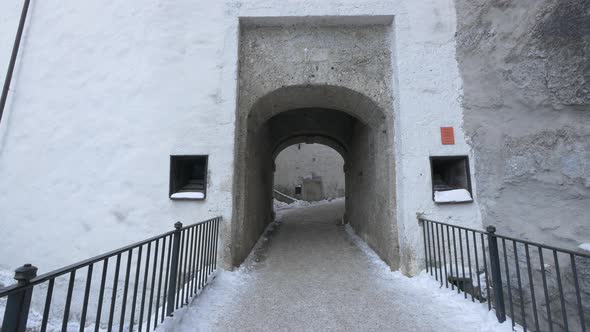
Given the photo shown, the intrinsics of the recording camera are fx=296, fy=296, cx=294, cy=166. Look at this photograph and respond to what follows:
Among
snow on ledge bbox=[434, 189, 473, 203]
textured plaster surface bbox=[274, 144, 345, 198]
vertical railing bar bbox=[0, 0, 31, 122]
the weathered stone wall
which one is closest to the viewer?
the weathered stone wall

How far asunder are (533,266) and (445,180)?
163 centimetres

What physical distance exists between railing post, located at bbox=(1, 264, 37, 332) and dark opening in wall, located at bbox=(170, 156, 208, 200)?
119 inches

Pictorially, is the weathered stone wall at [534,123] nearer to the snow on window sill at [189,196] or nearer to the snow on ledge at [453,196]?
the snow on ledge at [453,196]

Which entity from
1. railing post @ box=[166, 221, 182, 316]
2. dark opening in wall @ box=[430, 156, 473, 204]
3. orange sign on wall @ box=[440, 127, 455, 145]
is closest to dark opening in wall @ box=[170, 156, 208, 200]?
railing post @ box=[166, 221, 182, 316]

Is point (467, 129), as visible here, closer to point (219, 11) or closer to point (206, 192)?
point (206, 192)

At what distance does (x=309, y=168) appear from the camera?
20.0 metres

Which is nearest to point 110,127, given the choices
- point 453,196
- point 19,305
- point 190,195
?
point 190,195

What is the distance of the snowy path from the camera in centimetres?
283

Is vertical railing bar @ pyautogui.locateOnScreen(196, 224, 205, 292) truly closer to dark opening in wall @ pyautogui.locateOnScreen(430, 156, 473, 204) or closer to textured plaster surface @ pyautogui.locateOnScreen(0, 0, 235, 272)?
textured plaster surface @ pyautogui.locateOnScreen(0, 0, 235, 272)

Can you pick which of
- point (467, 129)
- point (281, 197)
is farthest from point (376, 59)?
point (281, 197)

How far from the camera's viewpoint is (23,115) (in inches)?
199

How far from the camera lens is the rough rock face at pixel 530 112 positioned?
3.42m

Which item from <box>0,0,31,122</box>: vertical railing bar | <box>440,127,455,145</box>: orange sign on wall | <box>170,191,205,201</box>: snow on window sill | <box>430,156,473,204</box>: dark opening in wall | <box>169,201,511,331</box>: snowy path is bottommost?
<box>169,201,511,331</box>: snowy path

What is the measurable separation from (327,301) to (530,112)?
11.5 ft
